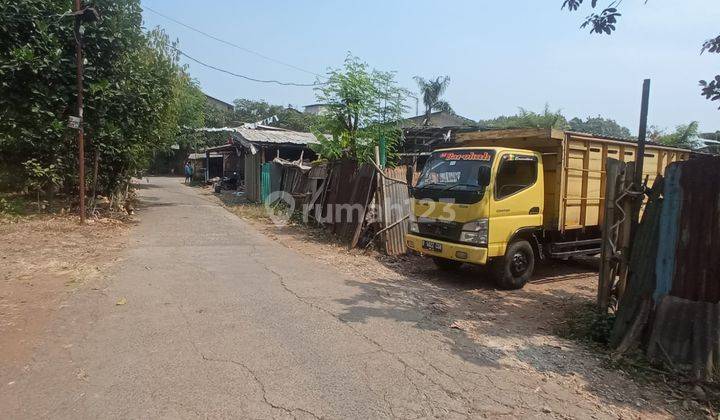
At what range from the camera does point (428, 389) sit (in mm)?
3639

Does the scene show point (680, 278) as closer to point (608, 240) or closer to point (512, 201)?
point (608, 240)

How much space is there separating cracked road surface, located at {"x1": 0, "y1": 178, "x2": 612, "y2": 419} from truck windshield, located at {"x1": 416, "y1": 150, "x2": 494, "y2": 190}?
226 cm

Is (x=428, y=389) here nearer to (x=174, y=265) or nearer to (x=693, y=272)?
(x=693, y=272)

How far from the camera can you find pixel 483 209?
6645 millimetres

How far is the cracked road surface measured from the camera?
130 inches

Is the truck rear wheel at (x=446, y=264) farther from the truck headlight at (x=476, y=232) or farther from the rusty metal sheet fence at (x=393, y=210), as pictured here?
the rusty metal sheet fence at (x=393, y=210)

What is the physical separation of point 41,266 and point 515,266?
25.1ft

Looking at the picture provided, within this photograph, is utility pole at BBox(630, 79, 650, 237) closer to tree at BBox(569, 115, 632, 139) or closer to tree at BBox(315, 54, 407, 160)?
tree at BBox(315, 54, 407, 160)

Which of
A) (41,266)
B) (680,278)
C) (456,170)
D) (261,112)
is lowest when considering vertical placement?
(41,266)

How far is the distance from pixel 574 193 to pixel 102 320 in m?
7.44

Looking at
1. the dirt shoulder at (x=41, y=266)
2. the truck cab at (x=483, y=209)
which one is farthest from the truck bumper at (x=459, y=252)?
the dirt shoulder at (x=41, y=266)

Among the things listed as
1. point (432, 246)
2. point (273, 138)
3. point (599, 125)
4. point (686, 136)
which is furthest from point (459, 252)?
point (599, 125)

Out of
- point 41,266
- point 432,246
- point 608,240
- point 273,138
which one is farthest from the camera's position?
point 273,138

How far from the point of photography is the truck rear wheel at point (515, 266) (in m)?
7.03
